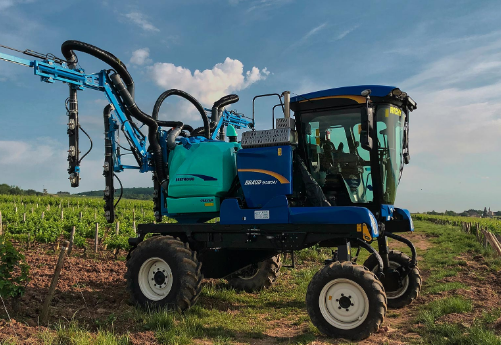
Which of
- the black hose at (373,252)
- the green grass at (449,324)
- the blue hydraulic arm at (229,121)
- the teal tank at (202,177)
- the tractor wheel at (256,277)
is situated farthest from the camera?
the blue hydraulic arm at (229,121)

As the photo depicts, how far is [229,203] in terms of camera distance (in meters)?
7.35

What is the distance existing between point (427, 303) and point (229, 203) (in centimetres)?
424

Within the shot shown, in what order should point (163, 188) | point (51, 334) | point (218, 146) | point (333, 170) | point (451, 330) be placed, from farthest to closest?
1. point (163, 188)
2. point (218, 146)
3. point (333, 170)
4. point (451, 330)
5. point (51, 334)

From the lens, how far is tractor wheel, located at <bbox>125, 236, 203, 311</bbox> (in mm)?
7020

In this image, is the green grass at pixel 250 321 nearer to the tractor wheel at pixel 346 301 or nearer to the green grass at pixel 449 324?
the green grass at pixel 449 324

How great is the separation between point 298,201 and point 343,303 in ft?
6.35

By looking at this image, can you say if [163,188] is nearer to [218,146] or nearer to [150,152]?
[150,152]

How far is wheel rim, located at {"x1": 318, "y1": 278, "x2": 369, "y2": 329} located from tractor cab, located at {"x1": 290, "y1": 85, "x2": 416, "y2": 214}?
154cm

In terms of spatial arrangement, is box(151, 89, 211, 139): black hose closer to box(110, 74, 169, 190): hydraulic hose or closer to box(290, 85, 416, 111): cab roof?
box(110, 74, 169, 190): hydraulic hose

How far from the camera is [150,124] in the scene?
340 inches

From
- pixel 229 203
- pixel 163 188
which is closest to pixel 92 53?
pixel 163 188

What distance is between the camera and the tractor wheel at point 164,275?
7020 mm

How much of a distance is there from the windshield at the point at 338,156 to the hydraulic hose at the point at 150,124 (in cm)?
312

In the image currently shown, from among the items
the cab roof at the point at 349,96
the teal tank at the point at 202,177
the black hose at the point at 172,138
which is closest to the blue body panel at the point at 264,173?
the teal tank at the point at 202,177
